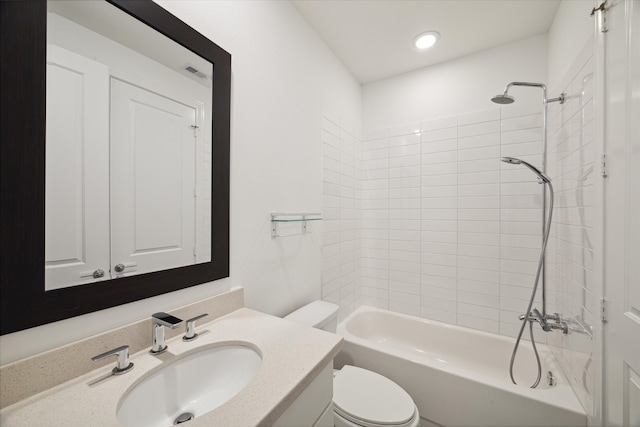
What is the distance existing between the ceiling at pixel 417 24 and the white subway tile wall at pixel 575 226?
1.83 ft

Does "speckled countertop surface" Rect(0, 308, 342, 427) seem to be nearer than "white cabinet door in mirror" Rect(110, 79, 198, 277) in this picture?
Yes

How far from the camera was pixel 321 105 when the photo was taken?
185cm

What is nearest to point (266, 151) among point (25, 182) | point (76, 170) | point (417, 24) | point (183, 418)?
point (76, 170)

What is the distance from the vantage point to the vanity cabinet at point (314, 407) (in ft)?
2.16

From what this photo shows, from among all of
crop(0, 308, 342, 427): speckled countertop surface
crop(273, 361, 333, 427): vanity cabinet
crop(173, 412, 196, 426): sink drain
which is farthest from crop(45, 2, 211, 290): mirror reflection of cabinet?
crop(273, 361, 333, 427): vanity cabinet

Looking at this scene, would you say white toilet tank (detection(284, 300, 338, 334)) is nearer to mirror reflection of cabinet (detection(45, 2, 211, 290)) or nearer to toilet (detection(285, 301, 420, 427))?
toilet (detection(285, 301, 420, 427))

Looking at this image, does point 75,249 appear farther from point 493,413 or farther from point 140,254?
point 493,413

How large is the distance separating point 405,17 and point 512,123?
1078 mm

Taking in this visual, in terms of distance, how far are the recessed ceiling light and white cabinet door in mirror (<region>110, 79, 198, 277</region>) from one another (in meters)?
1.67

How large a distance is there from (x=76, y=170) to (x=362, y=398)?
1.48m

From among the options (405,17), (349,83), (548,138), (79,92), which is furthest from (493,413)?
(349,83)

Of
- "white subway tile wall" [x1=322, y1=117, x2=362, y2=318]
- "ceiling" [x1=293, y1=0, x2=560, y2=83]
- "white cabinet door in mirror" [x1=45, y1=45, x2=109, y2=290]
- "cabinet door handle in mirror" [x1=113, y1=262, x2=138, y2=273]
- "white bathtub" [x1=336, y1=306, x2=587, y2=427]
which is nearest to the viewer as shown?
"white cabinet door in mirror" [x1=45, y1=45, x2=109, y2=290]

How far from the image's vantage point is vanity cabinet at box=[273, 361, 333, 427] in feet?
2.16

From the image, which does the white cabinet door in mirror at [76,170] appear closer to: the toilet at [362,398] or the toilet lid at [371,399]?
the toilet at [362,398]
